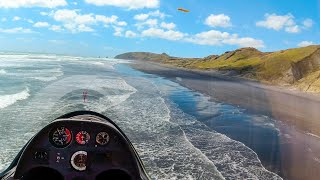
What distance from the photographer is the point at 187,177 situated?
14773 millimetres

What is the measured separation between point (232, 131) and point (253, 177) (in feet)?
33.0

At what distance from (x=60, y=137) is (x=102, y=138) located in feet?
2.07

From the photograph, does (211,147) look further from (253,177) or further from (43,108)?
(43,108)

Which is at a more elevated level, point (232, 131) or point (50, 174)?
point (50, 174)

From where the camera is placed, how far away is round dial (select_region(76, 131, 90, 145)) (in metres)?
6.23

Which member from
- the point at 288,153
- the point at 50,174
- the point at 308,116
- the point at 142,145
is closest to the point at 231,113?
the point at 308,116

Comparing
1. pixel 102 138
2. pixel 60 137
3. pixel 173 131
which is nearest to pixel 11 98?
pixel 173 131

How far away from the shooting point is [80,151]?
246 inches

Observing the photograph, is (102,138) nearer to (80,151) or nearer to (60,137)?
(80,151)

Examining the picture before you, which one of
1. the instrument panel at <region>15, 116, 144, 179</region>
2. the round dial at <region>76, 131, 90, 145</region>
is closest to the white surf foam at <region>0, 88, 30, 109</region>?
the instrument panel at <region>15, 116, 144, 179</region>

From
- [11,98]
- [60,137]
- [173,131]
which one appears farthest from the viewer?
[11,98]

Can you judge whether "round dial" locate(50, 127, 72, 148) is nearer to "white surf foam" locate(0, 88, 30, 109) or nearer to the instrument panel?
the instrument panel

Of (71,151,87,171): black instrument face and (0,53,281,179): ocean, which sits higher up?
(71,151,87,171): black instrument face

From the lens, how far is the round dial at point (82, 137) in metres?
6.23
